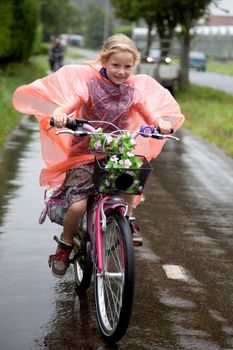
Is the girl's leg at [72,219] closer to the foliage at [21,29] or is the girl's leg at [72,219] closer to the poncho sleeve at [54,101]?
the poncho sleeve at [54,101]

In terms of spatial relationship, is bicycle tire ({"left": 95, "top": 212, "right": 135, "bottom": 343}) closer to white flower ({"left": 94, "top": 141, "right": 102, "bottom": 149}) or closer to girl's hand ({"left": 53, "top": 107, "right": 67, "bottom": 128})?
white flower ({"left": 94, "top": 141, "right": 102, "bottom": 149})

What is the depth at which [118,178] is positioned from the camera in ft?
16.1

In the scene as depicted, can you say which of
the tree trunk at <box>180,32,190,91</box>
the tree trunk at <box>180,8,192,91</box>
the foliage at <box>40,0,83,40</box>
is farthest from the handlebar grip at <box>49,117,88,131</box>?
the foliage at <box>40,0,83,40</box>

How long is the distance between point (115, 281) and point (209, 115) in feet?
55.4

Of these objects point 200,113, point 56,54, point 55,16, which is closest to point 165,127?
point 200,113

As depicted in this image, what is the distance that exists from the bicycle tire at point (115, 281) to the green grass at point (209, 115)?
9.62m

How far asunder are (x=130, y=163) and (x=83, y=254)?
916mm

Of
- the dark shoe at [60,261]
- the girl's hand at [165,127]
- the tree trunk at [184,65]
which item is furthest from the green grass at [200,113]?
the girl's hand at [165,127]

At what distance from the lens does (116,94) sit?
543 cm

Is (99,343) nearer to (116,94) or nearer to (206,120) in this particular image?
(116,94)

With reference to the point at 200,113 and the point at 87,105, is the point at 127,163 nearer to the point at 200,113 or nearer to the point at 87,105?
the point at 87,105

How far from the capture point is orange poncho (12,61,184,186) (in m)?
5.42

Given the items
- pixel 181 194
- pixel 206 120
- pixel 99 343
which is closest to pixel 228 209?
pixel 181 194

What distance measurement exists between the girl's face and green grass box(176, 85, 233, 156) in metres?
9.28
